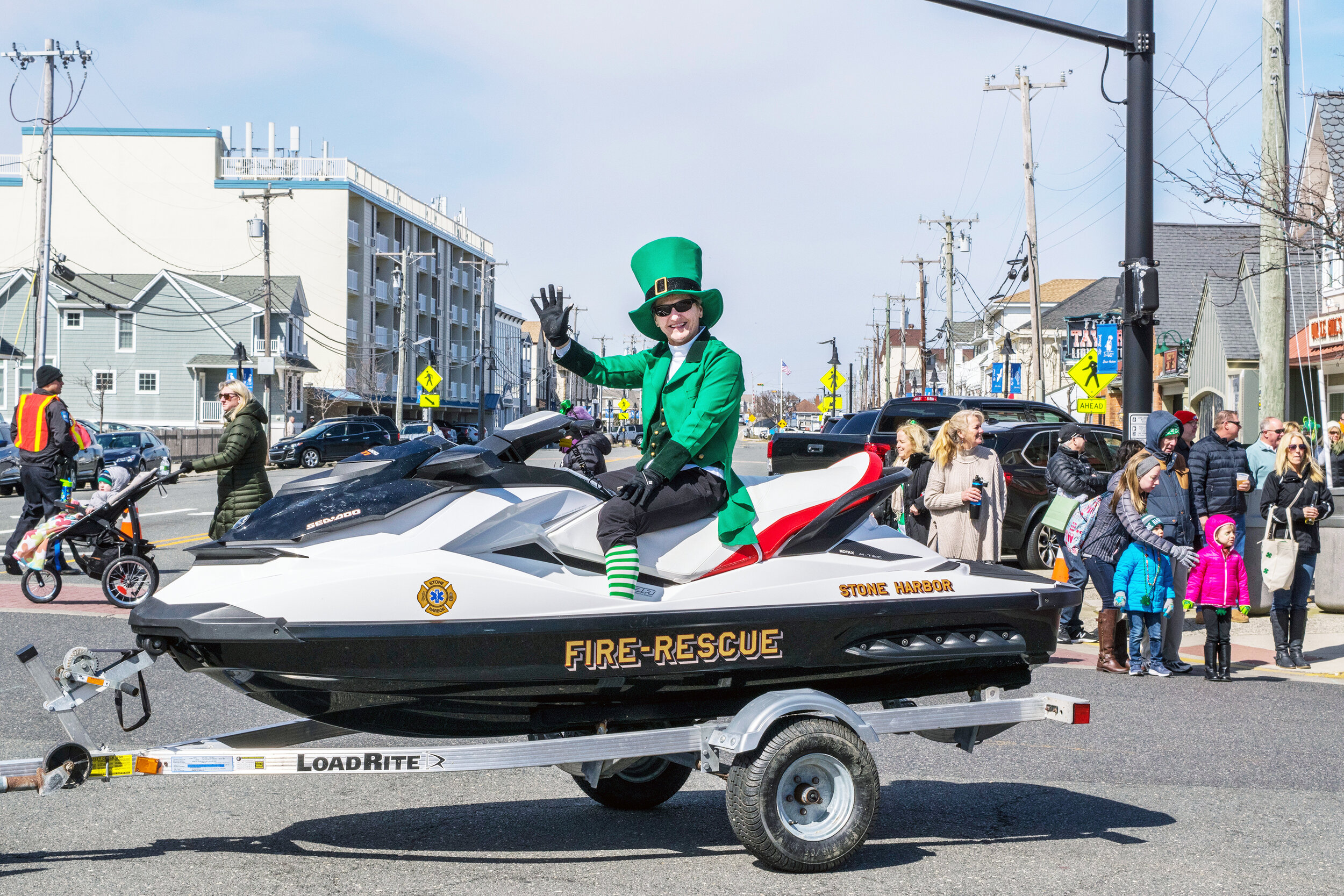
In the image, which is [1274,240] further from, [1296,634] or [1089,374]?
[1089,374]

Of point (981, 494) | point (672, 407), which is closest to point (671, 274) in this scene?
point (672, 407)

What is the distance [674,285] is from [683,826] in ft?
7.56

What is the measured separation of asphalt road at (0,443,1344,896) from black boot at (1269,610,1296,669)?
2.70 m

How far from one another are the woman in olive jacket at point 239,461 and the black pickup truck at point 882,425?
25.6 ft

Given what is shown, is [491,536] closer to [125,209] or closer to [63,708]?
[63,708]

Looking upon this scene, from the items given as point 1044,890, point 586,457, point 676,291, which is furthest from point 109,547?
point 1044,890

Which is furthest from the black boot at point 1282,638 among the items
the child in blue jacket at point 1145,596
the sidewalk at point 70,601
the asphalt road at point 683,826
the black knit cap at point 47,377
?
the black knit cap at point 47,377

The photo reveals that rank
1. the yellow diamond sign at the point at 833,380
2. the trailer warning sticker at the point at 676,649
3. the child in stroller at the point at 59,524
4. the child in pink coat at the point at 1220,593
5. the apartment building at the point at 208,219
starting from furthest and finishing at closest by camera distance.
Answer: the apartment building at the point at 208,219
the yellow diamond sign at the point at 833,380
the child in stroller at the point at 59,524
the child in pink coat at the point at 1220,593
the trailer warning sticker at the point at 676,649

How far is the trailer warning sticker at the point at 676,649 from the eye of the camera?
14.3 ft

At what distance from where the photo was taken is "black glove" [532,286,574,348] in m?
4.84

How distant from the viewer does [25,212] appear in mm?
70125

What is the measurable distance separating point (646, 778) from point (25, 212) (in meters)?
75.6

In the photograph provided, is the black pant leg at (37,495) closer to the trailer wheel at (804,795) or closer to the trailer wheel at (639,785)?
the trailer wheel at (639,785)

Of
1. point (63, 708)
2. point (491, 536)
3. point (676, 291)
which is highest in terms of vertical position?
point (676, 291)
